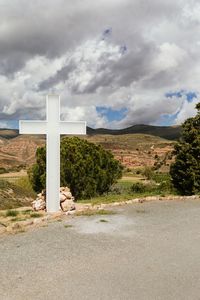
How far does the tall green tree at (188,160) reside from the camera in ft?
59.7

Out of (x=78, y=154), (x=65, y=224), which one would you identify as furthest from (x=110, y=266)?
(x=78, y=154)

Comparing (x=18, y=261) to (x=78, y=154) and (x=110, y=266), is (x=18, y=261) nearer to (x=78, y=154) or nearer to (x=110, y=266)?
(x=110, y=266)

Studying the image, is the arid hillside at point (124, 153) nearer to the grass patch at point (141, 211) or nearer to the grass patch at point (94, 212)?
the grass patch at point (141, 211)

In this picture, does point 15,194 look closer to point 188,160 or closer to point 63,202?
point 188,160

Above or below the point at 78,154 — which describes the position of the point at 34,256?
below

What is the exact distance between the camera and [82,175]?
86.8 feet

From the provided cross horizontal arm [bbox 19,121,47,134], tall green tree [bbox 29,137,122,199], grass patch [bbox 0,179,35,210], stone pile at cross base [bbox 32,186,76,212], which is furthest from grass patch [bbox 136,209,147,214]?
grass patch [bbox 0,179,35,210]

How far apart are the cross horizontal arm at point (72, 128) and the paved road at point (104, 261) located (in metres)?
3.48

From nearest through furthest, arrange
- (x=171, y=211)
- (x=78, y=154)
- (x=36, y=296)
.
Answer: (x=36, y=296)
(x=171, y=211)
(x=78, y=154)

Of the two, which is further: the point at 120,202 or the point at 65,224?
the point at 120,202

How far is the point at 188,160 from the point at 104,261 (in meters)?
11.5

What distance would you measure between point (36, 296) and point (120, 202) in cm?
939

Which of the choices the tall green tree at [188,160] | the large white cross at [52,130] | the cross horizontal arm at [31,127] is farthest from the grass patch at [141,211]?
the tall green tree at [188,160]

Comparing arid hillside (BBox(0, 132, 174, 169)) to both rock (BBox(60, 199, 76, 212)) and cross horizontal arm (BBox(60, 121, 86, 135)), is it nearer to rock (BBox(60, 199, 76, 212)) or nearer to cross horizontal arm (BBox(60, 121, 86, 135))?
cross horizontal arm (BBox(60, 121, 86, 135))
